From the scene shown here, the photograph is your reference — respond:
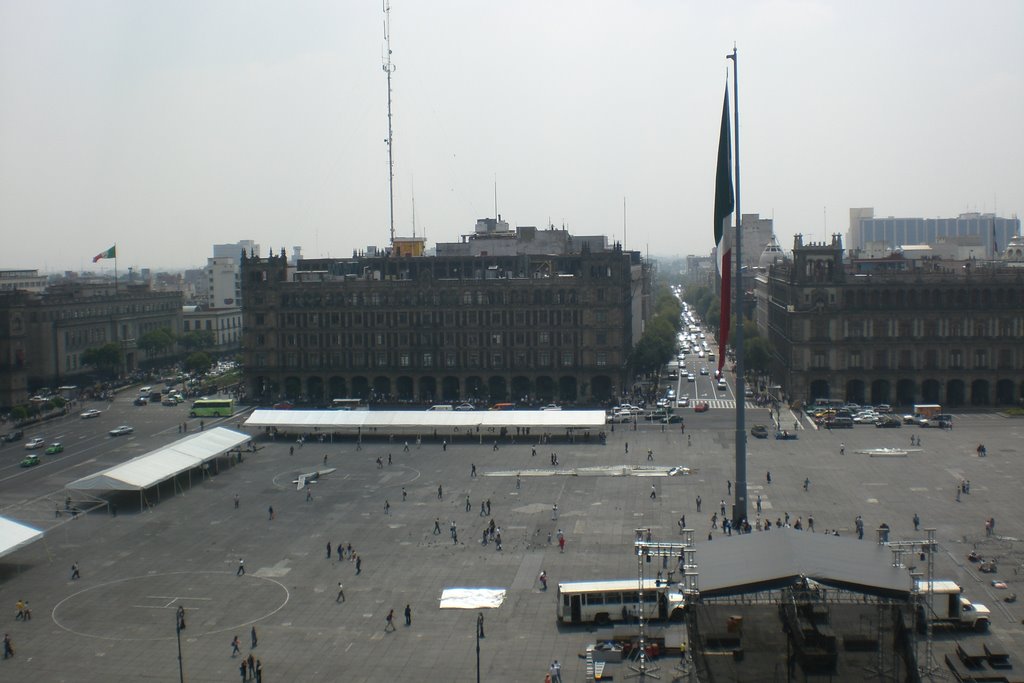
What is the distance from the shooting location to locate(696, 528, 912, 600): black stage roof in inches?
1420

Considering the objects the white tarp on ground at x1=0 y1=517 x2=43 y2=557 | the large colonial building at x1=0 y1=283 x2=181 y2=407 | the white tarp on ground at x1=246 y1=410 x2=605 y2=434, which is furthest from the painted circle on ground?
the large colonial building at x1=0 y1=283 x2=181 y2=407

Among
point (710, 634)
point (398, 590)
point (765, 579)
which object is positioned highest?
point (765, 579)

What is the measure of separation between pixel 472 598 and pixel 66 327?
11503 cm

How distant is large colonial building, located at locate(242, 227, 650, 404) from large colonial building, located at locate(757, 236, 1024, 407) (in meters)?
20.9

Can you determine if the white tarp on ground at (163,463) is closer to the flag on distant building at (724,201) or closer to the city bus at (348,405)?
the city bus at (348,405)

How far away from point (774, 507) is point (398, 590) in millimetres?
27969

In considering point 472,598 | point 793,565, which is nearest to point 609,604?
point 472,598

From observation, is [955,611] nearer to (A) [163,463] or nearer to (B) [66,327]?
(A) [163,463]

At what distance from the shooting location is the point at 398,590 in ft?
185

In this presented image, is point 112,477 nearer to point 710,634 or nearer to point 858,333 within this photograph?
point 710,634

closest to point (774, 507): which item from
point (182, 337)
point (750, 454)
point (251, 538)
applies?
point (750, 454)

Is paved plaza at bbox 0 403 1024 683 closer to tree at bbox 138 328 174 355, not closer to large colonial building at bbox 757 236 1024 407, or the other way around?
large colonial building at bbox 757 236 1024 407

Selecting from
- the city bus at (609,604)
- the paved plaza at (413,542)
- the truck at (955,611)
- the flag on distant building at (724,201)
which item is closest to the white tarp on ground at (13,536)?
the paved plaza at (413,542)

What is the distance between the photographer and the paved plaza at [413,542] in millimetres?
48344
